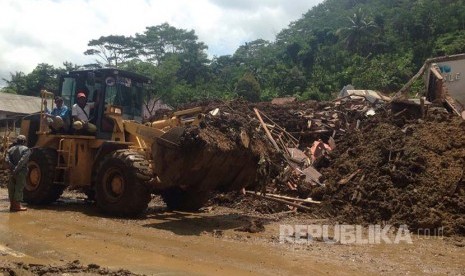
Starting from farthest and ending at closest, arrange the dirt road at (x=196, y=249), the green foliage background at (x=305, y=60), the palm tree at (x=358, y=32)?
the palm tree at (x=358, y=32) < the green foliage background at (x=305, y=60) < the dirt road at (x=196, y=249)

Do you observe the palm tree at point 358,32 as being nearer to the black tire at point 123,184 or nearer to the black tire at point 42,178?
the black tire at point 42,178

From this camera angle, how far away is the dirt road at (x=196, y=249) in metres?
6.06

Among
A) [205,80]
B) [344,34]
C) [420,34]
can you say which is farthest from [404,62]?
[205,80]

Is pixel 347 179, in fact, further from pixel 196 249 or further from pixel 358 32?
pixel 358 32

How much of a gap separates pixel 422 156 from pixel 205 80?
2052 inches

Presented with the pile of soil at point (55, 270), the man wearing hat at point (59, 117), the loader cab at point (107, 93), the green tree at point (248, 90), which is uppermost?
the green tree at point (248, 90)

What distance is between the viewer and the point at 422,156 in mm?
10273

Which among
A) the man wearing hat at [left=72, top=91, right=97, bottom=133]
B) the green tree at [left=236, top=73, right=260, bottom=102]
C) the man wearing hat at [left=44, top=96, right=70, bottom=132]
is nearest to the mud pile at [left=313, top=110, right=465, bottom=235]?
the man wearing hat at [left=72, top=91, right=97, bottom=133]

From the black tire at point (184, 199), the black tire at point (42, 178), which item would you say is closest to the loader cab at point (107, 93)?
the black tire at point (42, 178)

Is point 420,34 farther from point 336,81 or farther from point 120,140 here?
point 120,140

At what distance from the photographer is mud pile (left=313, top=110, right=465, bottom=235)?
29.9ft

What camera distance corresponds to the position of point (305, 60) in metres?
61.8

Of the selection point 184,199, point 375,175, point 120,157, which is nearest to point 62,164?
point 120,157

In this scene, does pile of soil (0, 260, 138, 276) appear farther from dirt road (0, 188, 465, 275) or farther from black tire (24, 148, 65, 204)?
black tire (24, 148, 65, 204)
